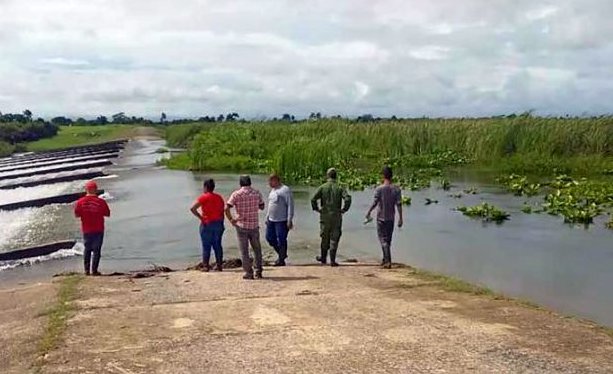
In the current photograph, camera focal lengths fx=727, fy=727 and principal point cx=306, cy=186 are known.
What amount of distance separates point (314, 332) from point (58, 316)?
3.99m

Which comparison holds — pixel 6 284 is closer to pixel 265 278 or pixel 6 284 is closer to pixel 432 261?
pixel 265 278

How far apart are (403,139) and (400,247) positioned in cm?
2826

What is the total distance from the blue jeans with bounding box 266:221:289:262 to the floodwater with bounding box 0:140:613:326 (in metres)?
2.46

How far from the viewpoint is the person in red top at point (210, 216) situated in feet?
46.6

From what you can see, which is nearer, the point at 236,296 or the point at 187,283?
the point at 236,296

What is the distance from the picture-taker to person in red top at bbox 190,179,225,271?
46.6ft

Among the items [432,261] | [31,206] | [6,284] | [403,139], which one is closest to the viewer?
[6,284]

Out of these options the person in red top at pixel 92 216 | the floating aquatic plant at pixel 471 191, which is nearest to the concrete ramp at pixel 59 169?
the floating aquatic plant at pixel 471 191

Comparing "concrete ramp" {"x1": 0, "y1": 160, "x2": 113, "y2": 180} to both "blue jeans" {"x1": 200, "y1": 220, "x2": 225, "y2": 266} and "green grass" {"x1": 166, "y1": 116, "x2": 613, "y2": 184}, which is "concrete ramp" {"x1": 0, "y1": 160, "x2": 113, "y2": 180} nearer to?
"green grass" {"x1": 166, "y1": 116, "x2": 613, "y2": 184}

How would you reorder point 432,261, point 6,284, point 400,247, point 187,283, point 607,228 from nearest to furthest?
point 187,283 → point 6,284 → point 432,261 → point 400,247 → point 607,228

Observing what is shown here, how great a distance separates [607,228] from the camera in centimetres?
2142

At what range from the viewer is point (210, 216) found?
14.4 m

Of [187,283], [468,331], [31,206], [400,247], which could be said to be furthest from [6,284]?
[31,206]

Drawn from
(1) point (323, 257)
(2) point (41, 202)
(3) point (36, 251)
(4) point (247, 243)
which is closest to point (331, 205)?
(1) point (323, 257)
